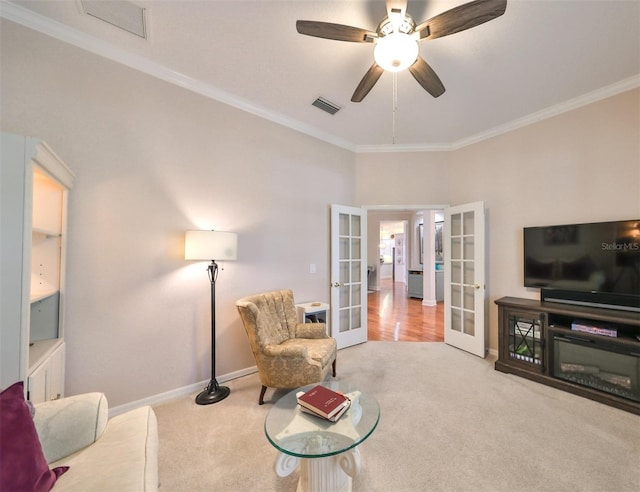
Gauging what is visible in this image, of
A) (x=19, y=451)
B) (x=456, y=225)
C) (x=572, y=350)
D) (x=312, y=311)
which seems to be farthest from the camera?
(x=456, y=225)

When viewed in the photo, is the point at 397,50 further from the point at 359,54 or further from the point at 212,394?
the point at 212,394

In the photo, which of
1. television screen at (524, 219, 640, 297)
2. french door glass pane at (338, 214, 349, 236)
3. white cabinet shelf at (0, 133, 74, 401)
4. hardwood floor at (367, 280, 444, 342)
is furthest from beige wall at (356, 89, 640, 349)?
white cabinet shelf at (0, 133, 74, 401)

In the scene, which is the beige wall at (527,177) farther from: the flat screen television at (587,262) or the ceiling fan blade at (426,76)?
the ceiling fan blade at (426,76)

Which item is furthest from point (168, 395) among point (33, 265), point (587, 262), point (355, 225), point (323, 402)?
point (587, 262)

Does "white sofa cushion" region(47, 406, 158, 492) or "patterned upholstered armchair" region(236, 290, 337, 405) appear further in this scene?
"patterned upholstered armchair" region(236, 290, 337, 405)

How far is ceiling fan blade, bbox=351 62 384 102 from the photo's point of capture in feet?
6.03

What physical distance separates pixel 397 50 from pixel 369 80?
46 cm

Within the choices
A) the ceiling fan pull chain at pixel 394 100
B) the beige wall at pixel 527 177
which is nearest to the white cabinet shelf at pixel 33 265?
the ceiling fan pull chain at pixel 394 100

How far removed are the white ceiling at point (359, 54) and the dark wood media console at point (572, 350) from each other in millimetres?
2243

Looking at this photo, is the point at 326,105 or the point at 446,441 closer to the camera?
the point at 446,441

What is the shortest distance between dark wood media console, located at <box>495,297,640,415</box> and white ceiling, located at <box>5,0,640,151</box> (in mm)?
2243

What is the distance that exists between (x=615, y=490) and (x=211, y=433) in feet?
8.31

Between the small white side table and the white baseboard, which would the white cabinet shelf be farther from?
the small white side table

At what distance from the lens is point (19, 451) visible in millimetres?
888
